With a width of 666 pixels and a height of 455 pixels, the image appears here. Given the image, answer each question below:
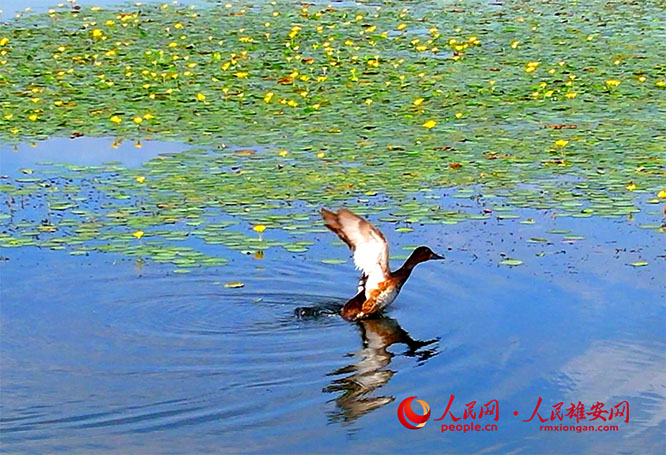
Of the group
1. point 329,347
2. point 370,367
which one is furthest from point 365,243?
point 370,367

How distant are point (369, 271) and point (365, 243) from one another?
0.57 ft

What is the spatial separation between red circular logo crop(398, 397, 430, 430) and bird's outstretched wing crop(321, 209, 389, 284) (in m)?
1.43

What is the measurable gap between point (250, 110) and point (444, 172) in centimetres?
304

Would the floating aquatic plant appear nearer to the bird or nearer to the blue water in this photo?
the blue water

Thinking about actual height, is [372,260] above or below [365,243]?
below

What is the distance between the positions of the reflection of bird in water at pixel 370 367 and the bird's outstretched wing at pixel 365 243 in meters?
0.28

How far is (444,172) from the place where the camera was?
1121 cm

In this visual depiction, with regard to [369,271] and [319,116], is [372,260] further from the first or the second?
[319,116]

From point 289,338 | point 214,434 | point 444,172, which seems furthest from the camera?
point 444,172

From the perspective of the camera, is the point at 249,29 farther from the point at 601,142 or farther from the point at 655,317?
the point at 655,317

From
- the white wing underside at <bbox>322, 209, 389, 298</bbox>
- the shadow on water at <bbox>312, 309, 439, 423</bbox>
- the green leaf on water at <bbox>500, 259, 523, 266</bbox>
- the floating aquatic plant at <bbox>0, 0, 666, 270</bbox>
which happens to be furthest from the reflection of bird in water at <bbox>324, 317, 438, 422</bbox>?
the floating aquatic plant at <bbox>0, 0, 666, 270</bbox>

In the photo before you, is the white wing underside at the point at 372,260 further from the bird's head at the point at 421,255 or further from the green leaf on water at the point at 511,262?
the green leaf on water at the point at 511,262

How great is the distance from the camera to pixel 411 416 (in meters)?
6.90

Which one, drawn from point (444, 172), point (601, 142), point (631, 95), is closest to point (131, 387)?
point (444, 172)
